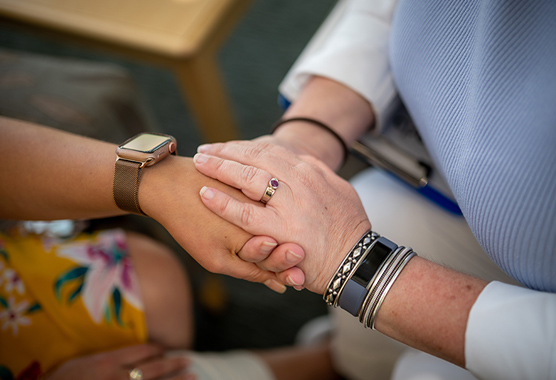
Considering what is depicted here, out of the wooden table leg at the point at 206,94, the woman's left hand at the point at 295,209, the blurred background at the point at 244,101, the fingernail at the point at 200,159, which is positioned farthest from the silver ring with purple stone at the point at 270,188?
the blurred background at the point at 244,101

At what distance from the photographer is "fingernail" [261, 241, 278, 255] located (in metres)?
0.58

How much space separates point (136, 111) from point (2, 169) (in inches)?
19.2

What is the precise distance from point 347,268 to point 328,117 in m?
0.31

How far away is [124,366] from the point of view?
28.4 inches

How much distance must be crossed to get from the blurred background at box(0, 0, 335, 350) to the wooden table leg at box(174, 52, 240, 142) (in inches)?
8.0

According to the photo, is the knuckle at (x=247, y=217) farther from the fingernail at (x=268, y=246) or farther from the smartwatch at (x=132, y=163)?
the smartwatch at (x=132, y=163)

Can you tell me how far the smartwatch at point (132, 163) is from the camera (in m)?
0.61

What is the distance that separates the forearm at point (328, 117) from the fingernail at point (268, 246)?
0.23 meters

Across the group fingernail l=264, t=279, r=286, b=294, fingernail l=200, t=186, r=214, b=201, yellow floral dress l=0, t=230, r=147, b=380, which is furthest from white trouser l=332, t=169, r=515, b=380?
yellow floral dress l=0, t=230, r=147, b=380

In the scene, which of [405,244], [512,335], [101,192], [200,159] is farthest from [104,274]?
[512,335]

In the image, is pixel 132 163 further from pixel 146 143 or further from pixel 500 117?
pixel 500 117

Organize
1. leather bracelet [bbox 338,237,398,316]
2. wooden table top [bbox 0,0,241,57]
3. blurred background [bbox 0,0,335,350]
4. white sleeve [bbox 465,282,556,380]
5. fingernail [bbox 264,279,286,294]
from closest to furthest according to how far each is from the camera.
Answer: white sleeve [bbox 465,282,556,380]
leather bracelet [bbox 338,237,398,316]
fingernail [bbox 264,279,286,294]
wooden table top [bbox 0,0,241,57]
blurred background [bbox 0,0,335,350]

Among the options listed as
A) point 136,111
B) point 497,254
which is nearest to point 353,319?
point 497,254

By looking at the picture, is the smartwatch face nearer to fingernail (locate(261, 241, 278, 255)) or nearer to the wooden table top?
fingernail (locate(261, 241, 278, 255))
